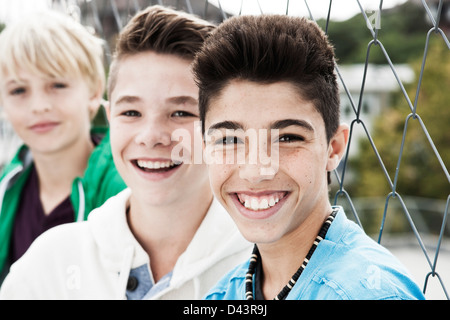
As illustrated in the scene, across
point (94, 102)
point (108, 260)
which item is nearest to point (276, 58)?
point (108, 260)

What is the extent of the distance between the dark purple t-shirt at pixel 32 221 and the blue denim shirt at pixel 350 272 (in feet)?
4.46

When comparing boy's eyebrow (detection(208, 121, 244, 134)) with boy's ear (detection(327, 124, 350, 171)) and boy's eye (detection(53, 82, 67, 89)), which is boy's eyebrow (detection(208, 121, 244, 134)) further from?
boy's eye (detection(53, 82, 67, 89))

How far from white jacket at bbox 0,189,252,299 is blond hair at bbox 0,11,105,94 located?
2.38ft

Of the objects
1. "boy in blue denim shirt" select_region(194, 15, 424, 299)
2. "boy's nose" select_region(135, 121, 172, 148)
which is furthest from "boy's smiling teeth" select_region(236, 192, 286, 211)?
"boy's nose" select_region(135, 121, 172, 148)

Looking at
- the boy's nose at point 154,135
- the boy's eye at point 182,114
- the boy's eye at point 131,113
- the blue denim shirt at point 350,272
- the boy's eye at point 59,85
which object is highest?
the boy's eye at point 59,85

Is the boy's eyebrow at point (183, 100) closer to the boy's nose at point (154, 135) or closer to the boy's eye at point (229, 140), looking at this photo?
the boy's nose at point (154, 135)

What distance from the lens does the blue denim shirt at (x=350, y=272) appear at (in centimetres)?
103

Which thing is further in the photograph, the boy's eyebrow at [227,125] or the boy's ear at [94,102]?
the boy's ear at [94,102]

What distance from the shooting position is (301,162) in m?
1.18

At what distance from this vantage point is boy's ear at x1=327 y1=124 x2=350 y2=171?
126 centimetres

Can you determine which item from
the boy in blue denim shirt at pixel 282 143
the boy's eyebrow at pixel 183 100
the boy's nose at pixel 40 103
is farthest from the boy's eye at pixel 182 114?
the boy's nose at pixel 40 103

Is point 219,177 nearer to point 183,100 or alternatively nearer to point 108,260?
point 183,100
